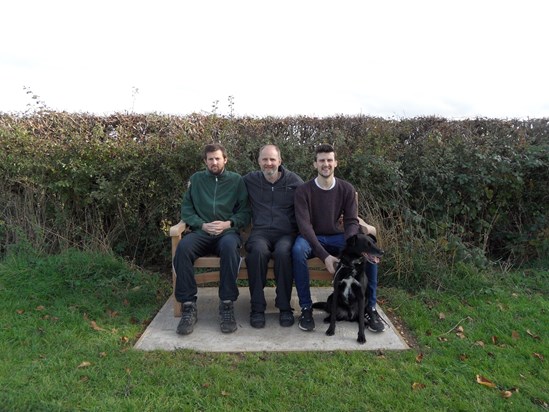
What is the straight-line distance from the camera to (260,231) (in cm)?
408

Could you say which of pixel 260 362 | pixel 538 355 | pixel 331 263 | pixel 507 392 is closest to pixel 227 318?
pixel 260 362

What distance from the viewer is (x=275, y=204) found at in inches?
163

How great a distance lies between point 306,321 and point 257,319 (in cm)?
43

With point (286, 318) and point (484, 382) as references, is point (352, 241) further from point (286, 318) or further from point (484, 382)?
point (484, 382)

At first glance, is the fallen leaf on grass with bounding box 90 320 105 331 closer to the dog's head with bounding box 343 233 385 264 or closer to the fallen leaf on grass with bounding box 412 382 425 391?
the dog's head with bounding box 343 233 385 264

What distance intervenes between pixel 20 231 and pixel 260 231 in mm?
3127

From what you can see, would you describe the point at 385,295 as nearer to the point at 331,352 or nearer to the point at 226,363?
the point at 331,352

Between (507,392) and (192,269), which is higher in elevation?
(192,269)

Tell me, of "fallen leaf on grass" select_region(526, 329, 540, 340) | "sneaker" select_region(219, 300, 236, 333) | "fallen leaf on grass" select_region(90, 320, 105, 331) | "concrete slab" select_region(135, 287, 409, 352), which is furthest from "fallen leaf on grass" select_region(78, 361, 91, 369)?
"fallen leaf on grass" select_region(526, 329, 540, 340)

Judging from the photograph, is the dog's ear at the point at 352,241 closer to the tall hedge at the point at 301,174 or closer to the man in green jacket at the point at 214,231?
the man in green jacket at the point at 214,231

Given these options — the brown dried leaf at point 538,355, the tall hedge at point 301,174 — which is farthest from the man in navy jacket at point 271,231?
the brown dried leaf at point 538,355

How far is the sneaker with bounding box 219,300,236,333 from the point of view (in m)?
3.68

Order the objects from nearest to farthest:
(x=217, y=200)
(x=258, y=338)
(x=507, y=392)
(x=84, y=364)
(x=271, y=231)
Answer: (x=507, y=392) → (x=84, y=364) → (x=258, y=338) → (x=271, y=231) → (x=217, y=200)

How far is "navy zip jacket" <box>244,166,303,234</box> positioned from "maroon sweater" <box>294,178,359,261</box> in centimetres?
17
